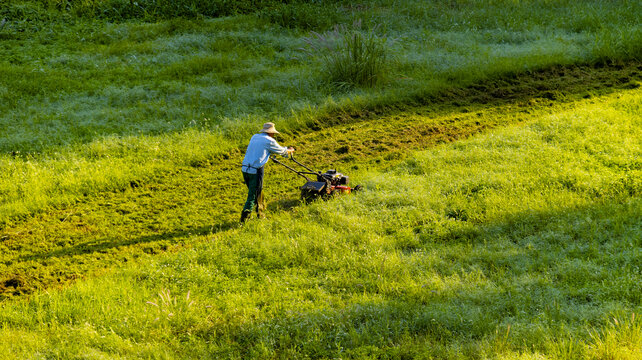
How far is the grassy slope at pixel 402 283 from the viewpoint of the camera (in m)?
5.07

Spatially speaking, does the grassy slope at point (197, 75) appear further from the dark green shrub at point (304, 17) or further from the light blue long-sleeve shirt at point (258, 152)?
the light blue long-sleeve shirt at point (258, 152)

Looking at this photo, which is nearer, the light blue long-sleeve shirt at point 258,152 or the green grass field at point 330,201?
the green grass field at point 330,201

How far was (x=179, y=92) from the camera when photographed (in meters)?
13.4

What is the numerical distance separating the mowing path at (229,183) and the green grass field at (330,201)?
5 cm

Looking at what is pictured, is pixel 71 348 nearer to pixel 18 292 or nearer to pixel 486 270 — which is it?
pixel 18 292

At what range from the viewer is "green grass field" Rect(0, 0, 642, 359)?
17.5 feet

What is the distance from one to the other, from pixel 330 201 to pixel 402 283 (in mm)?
2547

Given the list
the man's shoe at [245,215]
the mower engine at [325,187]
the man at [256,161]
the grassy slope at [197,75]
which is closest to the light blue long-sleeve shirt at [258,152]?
the man at [256,161]

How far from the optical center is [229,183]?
9.46 metres

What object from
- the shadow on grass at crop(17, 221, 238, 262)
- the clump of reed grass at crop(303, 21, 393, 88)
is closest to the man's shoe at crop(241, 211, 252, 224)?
the shadow on grass at crop(17, 221, 238, 262)

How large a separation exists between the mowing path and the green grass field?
49 millimetres

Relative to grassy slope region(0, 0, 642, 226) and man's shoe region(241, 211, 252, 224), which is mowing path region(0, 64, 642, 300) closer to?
man's shoe region(241, 211, 252, 224)

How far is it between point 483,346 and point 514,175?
183 inches

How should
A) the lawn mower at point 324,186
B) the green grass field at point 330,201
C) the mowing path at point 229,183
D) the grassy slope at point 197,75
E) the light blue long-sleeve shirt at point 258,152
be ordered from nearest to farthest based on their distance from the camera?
the green grass field at point 330,201 < the mowing path at point 229,183 < the light blue long-sleeve shirt at point 258,152 < the lawn mower at point 324,186 < the grassy slope at point 197,75
